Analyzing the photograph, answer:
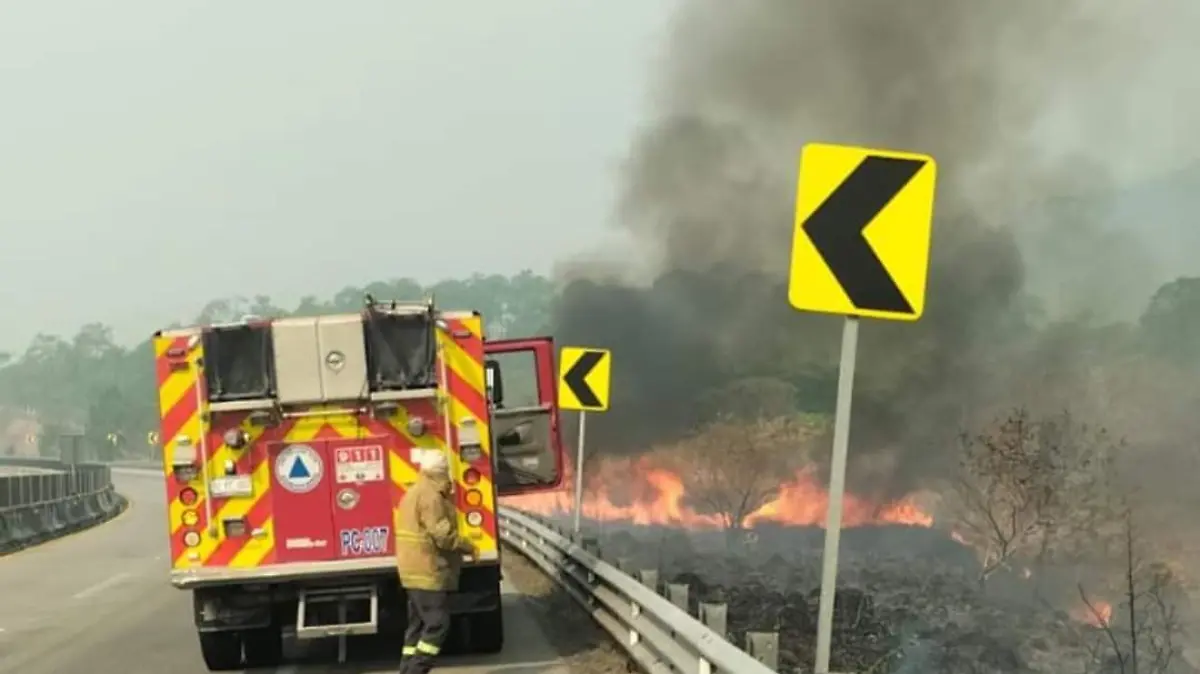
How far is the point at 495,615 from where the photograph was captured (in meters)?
11.0

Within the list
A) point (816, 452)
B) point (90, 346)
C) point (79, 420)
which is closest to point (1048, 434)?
point (816, 452)

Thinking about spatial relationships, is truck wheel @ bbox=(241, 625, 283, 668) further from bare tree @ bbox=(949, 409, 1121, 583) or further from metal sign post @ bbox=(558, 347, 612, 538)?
bare tree @ bbox=(949, 409, 1121, 583)

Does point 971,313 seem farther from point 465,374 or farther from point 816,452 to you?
point 465,374

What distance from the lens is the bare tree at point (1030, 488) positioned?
2619 centimetres

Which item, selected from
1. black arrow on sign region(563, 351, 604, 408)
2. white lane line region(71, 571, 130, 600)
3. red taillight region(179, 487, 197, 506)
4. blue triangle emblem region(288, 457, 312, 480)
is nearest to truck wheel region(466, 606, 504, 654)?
blue triangle emblem region(288, 457, 312, 480)

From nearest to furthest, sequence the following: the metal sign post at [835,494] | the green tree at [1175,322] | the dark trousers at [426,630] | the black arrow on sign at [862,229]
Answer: the metal sign post at [835,494]
the black arrow on sign at [862,229]
the dark trousers at [426,630]
the green tree at [1175,322]

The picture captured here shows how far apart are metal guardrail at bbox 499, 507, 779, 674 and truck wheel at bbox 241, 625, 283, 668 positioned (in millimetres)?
2526

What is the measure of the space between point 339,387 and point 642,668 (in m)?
2.95

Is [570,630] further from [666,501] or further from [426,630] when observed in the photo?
[666,501]

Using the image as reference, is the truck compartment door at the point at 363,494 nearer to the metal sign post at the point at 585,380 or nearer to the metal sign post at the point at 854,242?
the metal sign post at the point at 585,380

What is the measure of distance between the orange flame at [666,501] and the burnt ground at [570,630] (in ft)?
49.9

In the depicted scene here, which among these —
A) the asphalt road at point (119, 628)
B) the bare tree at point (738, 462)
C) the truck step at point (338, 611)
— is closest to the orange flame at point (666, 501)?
the bare tree at point (738, 462)

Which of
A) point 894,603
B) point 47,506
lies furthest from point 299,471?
point 47,506

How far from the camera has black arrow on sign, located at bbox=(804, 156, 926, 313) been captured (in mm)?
5359
